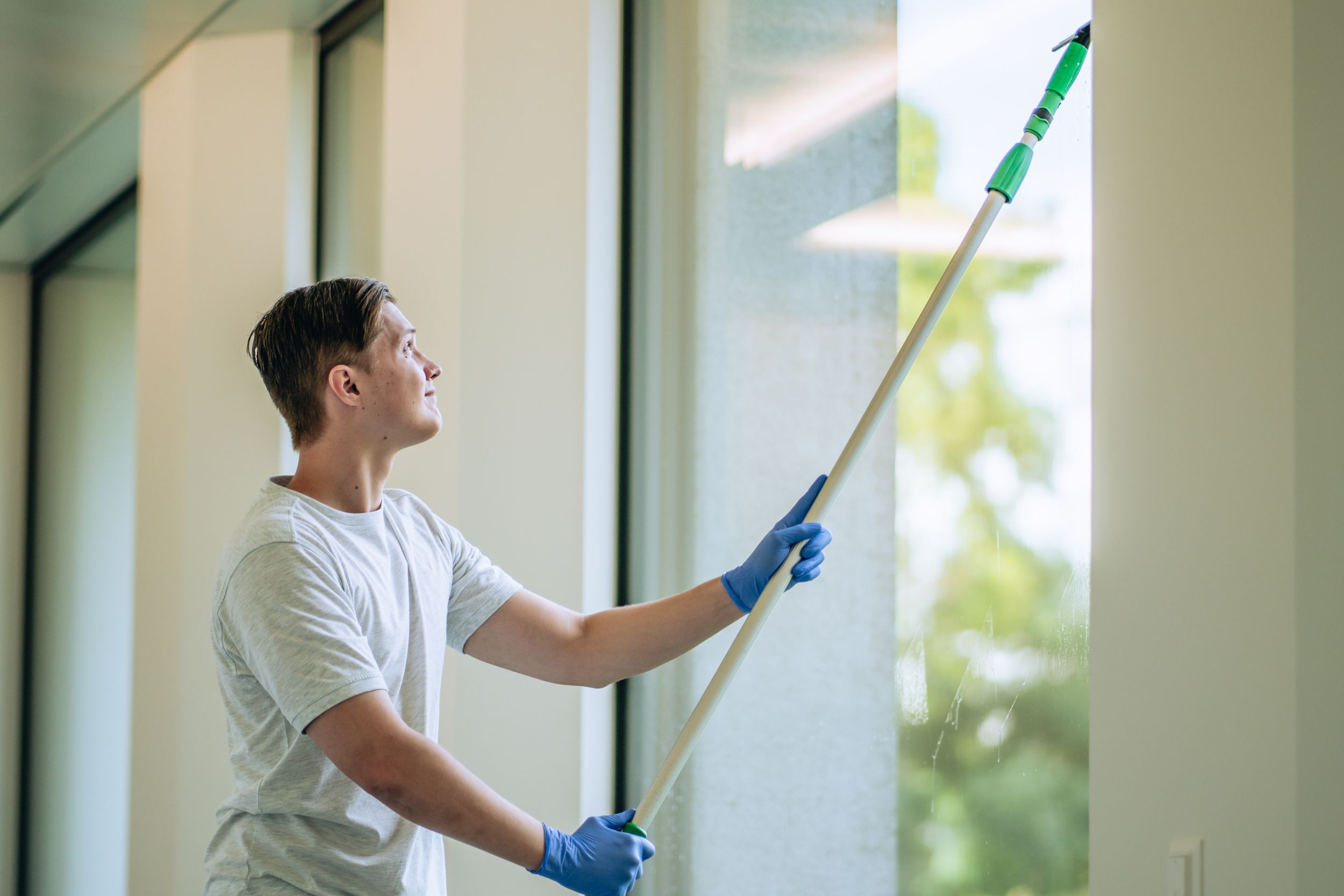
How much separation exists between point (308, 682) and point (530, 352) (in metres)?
1.06

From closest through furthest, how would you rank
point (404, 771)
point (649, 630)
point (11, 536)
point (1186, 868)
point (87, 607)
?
point (1186, 868) < point (404, 771) < point (649, 630) < point (87, 607) < point (11, 536)

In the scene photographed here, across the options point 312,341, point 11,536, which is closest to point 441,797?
point 312,341

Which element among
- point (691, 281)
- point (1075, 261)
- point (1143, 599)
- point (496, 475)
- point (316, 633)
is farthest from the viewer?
point (496, 475)

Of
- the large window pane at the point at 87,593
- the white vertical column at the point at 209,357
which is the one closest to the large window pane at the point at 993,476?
the white vertical column at the point at 209,357

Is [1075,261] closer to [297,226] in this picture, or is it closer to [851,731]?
[851,731]

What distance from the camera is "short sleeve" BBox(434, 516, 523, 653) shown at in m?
1.54

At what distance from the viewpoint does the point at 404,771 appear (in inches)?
45.6

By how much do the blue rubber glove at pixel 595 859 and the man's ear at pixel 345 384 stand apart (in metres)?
0.55

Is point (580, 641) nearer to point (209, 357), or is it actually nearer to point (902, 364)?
point (902, 364)

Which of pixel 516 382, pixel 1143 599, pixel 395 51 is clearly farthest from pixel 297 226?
pixel 1143 599

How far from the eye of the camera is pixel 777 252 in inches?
72.3

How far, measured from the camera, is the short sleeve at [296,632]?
3.83 ft

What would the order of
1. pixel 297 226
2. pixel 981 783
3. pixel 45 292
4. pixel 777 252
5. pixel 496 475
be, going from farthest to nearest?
pixel 45 292, pixel 297 226, pixel 496 475, pixel 777 252, pixel 981 783

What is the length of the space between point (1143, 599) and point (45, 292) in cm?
462
